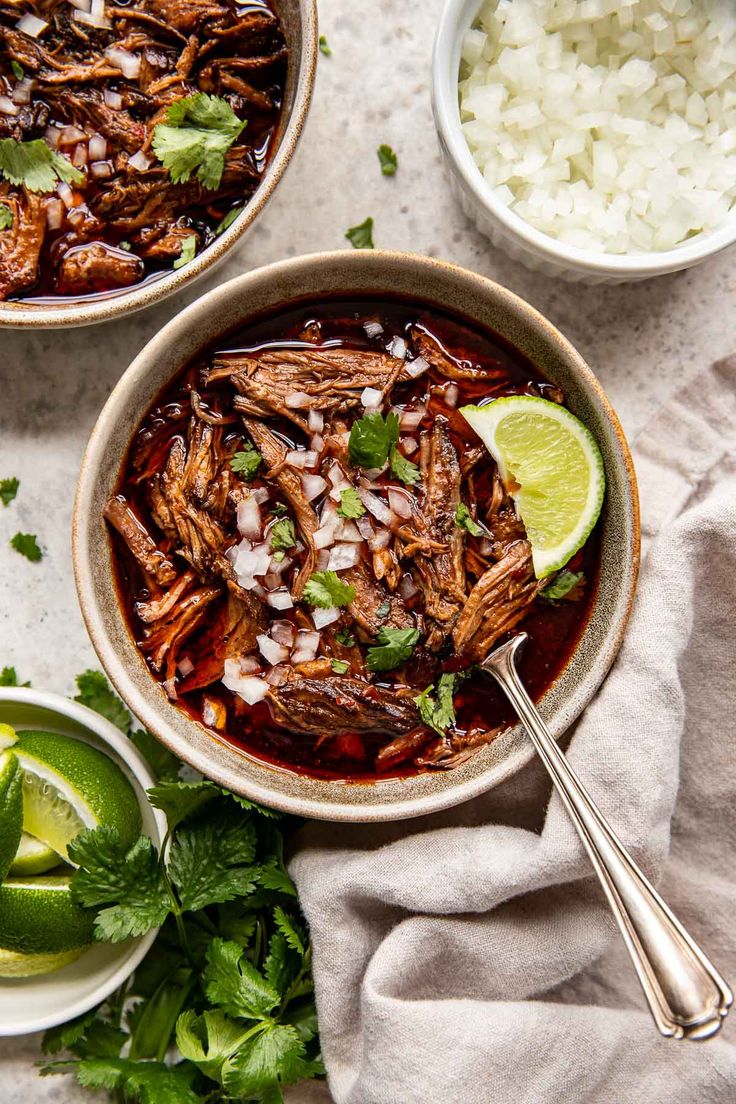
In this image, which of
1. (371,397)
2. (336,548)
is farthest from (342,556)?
(371,397)

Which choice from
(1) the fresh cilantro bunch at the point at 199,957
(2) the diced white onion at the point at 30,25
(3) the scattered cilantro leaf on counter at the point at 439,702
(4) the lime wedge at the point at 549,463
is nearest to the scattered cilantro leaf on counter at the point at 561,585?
(4) the lime wedge at the point at 549,463

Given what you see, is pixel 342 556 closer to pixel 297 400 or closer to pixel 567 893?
pixel 297 400

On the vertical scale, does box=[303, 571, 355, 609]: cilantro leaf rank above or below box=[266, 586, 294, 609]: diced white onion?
above

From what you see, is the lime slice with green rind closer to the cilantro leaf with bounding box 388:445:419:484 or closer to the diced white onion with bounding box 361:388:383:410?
the cilantro leaf with bounding box 388:445:419:484

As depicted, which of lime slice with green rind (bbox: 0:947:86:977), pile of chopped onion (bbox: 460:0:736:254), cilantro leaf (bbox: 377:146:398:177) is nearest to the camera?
pile of chopped onion (bbox: 460:0:736:254)

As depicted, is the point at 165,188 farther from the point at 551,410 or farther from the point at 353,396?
the point at 551,410

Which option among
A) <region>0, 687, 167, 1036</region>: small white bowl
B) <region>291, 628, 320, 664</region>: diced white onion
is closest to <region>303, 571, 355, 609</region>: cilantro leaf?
<region>291, 628, 320, 664</region>: diced white onion
